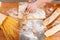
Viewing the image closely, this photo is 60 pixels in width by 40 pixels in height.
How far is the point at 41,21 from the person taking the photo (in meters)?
1.14

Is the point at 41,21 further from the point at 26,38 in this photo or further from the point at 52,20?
the point at 26,38

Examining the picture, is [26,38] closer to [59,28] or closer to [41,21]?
[41,21]

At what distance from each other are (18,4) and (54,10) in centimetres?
33

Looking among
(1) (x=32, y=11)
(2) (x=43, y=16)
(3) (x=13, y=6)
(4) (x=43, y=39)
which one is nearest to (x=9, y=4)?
(3) (x=13, y=6)

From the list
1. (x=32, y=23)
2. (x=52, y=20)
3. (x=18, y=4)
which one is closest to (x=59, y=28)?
(x=52, y=20)

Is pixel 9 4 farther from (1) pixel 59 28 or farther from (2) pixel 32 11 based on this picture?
(1) pixel 59 28

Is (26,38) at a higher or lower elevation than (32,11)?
lower

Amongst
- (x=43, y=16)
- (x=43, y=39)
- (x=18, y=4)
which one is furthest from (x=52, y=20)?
(x=18, y=4)

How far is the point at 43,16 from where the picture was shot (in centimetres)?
114

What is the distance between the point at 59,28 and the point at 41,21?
174 millimetres

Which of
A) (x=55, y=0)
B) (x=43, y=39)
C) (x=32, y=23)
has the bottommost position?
(x=43, y=39)

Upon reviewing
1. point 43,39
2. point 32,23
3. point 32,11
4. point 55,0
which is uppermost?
point 55,0

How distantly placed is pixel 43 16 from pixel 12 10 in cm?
28

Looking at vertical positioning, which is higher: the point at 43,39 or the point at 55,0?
the point at 55,0
